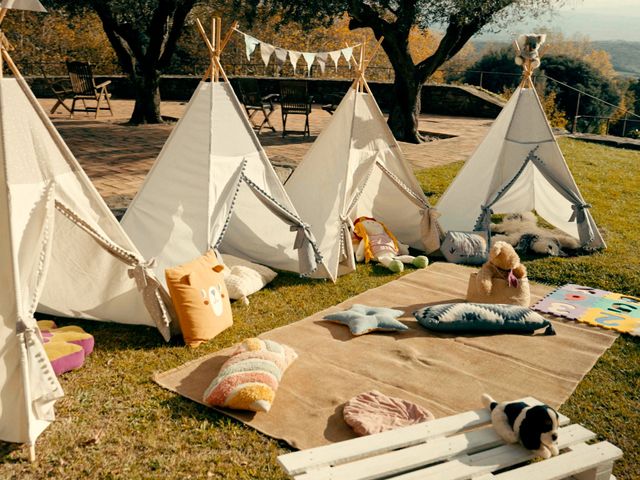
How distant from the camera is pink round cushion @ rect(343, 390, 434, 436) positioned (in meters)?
3.10

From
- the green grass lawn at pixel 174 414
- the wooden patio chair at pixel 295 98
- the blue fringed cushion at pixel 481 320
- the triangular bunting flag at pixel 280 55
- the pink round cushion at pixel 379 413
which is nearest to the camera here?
the green grass lawn at pixel 174 414

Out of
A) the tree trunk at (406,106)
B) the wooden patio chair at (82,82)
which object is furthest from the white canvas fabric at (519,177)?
the wooden patio chair at (82,82)

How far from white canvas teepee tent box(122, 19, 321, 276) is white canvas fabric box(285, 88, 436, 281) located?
38 cm

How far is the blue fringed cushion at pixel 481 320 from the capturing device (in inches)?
169

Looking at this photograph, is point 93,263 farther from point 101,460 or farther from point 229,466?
point 229,466

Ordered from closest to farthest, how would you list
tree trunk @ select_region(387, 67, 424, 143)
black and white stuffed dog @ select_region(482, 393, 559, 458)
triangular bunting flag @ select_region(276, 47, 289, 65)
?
black and white stuffed dog @ select_region(482, 393, 559, 458) < triangular bunting flag @ select_region(276, 47, 289, 65) < tree trunk @ select_region(387, 67, 424, 143)

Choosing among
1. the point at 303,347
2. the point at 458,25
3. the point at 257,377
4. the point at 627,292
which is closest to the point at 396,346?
the point at 303,347

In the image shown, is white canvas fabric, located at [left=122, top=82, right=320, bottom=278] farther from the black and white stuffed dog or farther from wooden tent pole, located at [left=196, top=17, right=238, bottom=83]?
the black and white stuffed dog

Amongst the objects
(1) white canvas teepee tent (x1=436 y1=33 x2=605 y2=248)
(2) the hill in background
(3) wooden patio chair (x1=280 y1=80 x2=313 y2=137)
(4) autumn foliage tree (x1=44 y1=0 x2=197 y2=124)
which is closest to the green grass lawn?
(1) white canvas teepee tent (x1=436 y1=33 x2=605 y2=248)

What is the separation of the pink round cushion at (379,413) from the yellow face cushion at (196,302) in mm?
1162

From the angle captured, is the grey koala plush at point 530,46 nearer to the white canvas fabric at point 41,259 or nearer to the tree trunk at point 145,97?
the white canvas fabric at point 41,259

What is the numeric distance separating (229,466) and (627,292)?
375cm

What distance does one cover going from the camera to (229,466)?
2.84 metres

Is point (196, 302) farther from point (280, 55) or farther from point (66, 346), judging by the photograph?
point (280, 55)
